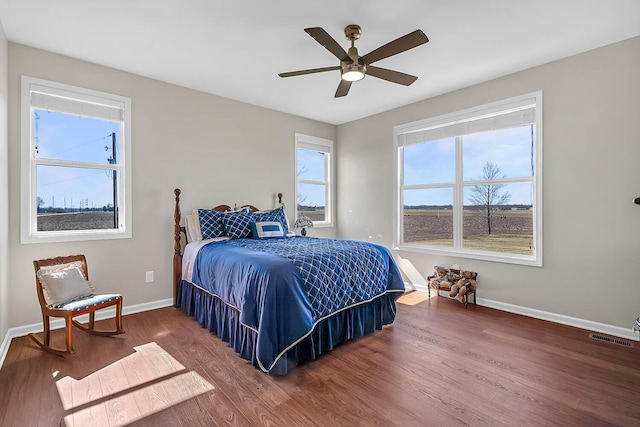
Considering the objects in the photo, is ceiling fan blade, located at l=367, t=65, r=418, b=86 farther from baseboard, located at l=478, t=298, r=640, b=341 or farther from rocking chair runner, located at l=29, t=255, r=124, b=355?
rocking chair runner, located at l=29, t=255, r=124, b=355

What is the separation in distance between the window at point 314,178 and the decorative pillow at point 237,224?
1.32 meters

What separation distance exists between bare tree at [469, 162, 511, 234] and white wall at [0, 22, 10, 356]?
480 centimetres

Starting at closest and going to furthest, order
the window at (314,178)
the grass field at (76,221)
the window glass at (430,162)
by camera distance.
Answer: the grass field at (76,221) < the window glass at (430,162) < the window at (314,178)

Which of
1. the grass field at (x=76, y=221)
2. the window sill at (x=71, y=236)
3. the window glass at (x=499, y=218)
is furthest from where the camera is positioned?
the window glass at (x=499, y=218)

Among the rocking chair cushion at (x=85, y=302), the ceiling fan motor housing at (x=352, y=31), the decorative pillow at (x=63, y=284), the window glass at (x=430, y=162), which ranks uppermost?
the ceiling fan motor housing at (x=352, y=31)

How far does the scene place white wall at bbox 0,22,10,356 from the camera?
250cm

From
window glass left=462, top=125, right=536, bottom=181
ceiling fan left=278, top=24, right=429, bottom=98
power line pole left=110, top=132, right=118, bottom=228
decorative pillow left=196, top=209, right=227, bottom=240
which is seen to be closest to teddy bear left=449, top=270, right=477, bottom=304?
window glass left=462, top=125, right=536, bottom=181

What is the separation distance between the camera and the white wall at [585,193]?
2.82 m

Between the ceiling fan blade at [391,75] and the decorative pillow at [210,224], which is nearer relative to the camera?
the ceiling fan blade at [391,75]

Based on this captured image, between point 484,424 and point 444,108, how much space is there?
3.58m

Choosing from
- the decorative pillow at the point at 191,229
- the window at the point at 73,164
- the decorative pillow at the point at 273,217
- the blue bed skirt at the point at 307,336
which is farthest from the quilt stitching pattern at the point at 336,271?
the window at the point at 73,164

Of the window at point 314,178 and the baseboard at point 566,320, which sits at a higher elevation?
the window at point 314,178

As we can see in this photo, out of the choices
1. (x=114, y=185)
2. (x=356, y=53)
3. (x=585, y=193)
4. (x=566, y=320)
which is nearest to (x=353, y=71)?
(x=356, y=53)

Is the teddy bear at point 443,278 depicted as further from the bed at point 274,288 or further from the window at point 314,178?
the window at point 314,178
